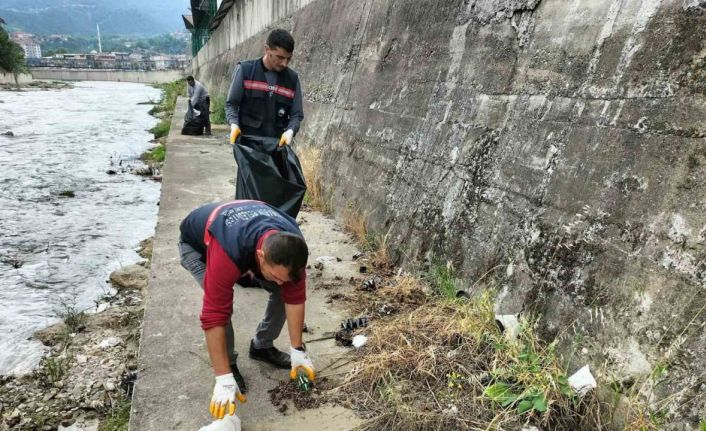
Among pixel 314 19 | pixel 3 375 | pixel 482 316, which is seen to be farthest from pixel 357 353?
pixel 314 19

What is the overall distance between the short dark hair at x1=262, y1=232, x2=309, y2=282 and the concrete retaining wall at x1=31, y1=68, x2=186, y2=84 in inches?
2731

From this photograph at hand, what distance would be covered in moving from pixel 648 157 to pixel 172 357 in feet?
8.65

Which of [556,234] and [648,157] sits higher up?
[648,157]

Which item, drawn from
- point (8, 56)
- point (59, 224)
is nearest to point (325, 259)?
point (59, 224)

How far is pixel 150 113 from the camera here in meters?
21.7

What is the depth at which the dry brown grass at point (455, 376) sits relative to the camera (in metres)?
2.02

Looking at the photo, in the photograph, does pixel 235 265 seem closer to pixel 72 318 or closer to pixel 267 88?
pixel 267 88

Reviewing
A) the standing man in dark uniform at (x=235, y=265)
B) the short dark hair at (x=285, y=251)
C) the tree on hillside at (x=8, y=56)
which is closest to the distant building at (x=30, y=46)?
the tree on hillside at (x=8, y=56)

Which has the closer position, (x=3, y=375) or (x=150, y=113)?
(x=3, y=375)

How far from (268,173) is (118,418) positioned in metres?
1.90

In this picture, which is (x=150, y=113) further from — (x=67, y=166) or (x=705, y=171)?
(x=705, y=171)

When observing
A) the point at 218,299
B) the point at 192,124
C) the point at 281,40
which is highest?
the point at 281,40

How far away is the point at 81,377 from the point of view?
3.07m

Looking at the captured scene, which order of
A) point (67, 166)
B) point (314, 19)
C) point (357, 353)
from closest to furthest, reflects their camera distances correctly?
1. point (357, 353)
2. point (314, 19)
3. point (67, 166)
